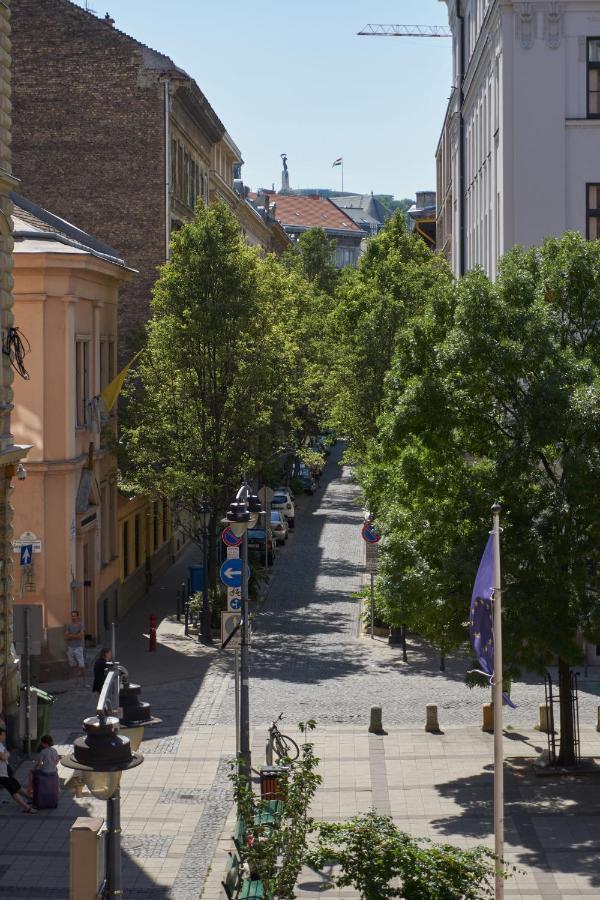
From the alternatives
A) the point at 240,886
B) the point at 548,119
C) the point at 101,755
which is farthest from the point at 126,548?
the point at 101,755

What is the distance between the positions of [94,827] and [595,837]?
27.9 feet

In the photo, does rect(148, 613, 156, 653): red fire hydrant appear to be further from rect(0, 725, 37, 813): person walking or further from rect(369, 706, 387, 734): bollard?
rect(0, 725, 37, 813): person walking

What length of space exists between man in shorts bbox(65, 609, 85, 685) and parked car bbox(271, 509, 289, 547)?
22216 millimetres

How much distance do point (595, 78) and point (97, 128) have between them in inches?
824

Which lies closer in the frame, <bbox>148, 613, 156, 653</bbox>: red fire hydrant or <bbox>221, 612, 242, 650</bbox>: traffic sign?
<bbox>221, 612, 242, 650</bbox>: traffic sign

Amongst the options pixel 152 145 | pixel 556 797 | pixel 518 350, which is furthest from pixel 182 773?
pixel 152 145

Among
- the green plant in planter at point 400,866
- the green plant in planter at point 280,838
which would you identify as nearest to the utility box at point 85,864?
the green plant in planter at point 280,838

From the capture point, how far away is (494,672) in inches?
599

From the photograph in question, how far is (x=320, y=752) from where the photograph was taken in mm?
24438

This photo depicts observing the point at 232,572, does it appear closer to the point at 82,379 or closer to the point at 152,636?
the point at 152,636

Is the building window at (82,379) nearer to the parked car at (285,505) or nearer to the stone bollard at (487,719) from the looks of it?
the stone bollard at (487,719)

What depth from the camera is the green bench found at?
44.3ft

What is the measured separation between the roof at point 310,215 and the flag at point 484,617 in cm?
14811

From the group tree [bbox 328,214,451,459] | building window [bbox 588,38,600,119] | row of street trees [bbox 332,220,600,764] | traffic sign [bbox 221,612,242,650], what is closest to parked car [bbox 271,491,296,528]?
tree [bbox 328,214,451,459]
